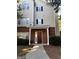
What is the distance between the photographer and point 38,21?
3234 centimetres

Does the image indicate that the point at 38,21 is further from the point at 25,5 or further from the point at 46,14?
the point at 25,5

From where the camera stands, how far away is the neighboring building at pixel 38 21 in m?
31.8

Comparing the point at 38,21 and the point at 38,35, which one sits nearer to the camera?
the point at 38,21

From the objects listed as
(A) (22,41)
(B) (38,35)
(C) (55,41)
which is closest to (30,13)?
(B) (38,35)

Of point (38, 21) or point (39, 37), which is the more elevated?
point (38, 21)

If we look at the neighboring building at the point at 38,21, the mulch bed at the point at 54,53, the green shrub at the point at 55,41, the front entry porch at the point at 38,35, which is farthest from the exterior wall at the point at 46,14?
the mulch bed at the point at 54,53

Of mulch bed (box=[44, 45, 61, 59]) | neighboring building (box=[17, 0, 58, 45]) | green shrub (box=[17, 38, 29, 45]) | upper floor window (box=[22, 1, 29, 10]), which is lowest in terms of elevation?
mulch bed (box=[44, 45, 61, 59])

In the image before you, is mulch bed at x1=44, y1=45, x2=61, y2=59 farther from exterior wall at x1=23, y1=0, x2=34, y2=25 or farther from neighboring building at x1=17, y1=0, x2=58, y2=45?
exterior wall at x1=23, y1=0, x2=34, y2=25

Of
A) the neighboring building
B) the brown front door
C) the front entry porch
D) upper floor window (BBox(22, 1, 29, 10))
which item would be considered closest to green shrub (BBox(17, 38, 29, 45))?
the front entry porch

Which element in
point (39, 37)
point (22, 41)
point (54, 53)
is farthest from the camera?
point (39, 37)

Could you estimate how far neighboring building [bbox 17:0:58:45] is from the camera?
31812mm
